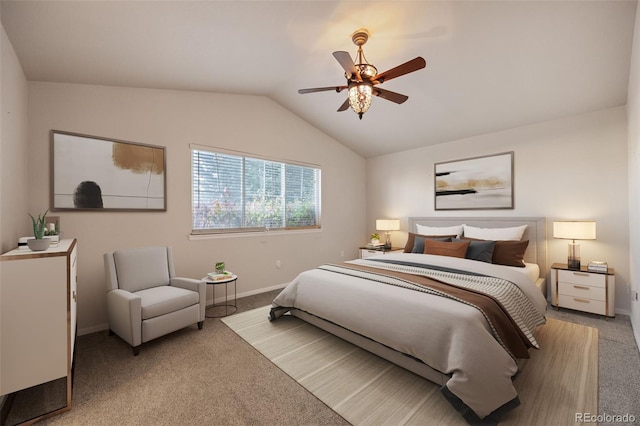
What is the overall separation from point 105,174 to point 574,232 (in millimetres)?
5347

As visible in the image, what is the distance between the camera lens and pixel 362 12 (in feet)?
7.86

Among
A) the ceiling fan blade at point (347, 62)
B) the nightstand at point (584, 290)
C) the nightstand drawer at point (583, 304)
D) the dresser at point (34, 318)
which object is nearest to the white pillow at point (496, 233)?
the nightstand at point (584, 290)

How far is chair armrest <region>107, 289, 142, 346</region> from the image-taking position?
2371 millimetres

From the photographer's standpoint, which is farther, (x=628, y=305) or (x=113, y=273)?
(x=628, y=305)

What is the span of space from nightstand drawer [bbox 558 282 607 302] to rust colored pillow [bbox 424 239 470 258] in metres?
1.14

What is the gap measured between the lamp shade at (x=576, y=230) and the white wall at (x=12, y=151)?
17.2 feet

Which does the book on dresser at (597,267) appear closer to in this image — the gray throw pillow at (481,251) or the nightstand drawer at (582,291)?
the nightstand drawer at (582,291)

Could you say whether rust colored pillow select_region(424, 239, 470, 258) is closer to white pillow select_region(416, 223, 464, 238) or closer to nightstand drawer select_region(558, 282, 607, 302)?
white pillow select_region(416, 223, 464, 238)

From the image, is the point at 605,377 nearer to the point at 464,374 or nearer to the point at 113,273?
the point at 464,374

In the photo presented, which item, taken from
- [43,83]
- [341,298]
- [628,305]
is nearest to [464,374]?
[341,298]

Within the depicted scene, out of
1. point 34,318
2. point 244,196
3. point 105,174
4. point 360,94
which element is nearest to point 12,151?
point 105,174

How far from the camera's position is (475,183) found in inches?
170

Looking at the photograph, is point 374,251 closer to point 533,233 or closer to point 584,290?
point 533,233

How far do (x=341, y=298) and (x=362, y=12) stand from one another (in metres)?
2.54
